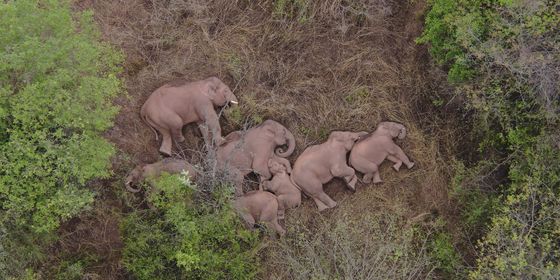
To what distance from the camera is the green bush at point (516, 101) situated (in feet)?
18.1

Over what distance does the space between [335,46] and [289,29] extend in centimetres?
66

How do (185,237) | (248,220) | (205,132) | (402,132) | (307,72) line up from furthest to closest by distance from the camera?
(307,72) < (402,132) < (205,132) < (248,220) < (185,237)

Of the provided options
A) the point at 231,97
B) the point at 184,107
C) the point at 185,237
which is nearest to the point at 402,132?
the point at 231,97

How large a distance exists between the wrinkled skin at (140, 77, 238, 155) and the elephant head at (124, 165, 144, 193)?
0.41 metres

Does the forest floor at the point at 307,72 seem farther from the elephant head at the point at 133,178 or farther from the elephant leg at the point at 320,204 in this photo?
the elephant head at the point at 133,178

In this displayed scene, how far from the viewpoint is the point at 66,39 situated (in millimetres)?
5320

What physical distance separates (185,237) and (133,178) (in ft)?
3.99

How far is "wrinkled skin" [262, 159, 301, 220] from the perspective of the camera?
257 inches

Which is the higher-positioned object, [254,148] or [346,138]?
[346,138]

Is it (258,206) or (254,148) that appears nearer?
(258,206)

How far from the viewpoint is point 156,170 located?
6.32m

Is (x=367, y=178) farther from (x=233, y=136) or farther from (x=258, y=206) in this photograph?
(x=233, y=136)

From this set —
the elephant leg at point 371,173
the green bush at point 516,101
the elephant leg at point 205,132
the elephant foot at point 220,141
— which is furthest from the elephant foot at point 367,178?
the elephant leg at point 205,132

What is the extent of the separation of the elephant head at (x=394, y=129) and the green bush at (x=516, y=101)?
87 centimetres
